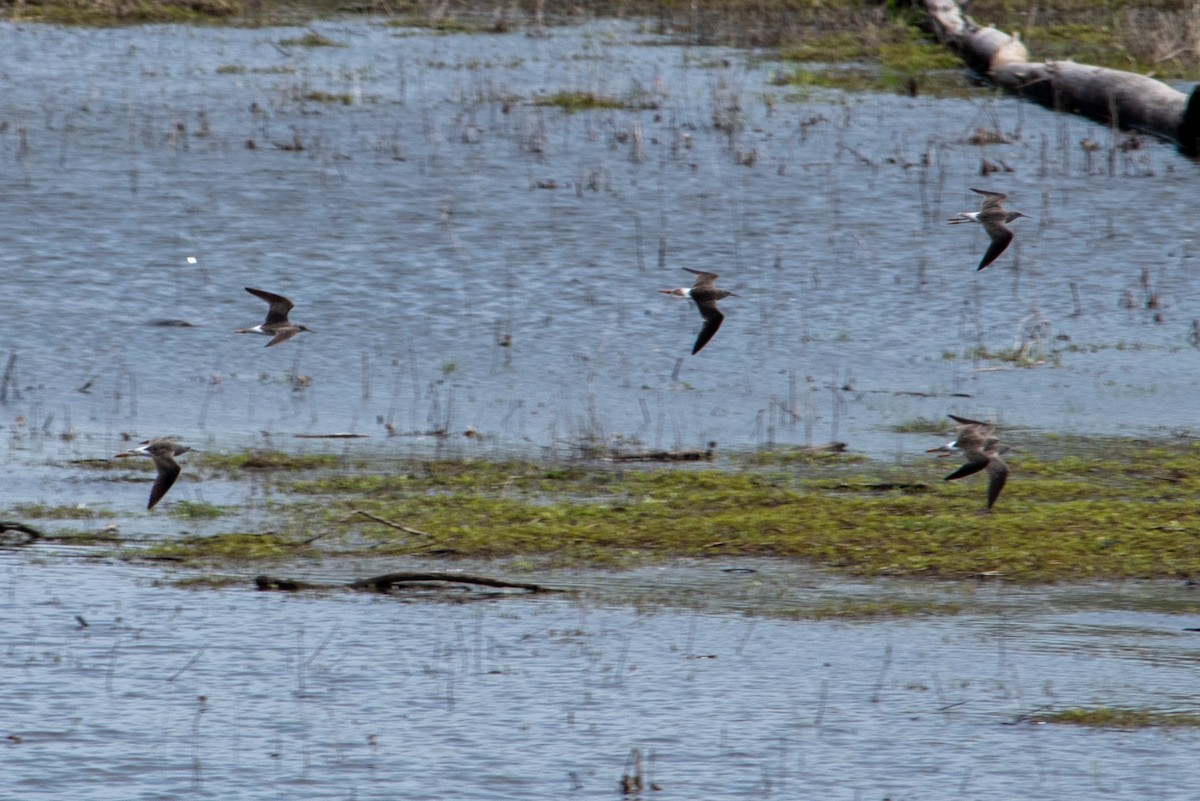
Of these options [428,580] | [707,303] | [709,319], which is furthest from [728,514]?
[428,580]

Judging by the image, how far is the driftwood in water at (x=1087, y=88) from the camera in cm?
2195

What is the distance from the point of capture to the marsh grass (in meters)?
9.64

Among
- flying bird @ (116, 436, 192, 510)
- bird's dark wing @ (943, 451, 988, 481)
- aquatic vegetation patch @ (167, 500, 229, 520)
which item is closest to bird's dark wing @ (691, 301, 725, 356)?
→ bird's dark wing @ (943, 451, 988, 481)

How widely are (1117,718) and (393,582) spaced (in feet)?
10.7

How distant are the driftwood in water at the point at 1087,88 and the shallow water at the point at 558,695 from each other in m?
13.8

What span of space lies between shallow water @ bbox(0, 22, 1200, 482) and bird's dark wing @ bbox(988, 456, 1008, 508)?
2142 millimetres

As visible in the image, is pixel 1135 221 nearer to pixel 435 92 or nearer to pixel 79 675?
pixel 435 92

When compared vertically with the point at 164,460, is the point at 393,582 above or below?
below

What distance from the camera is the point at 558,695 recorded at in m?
7.71

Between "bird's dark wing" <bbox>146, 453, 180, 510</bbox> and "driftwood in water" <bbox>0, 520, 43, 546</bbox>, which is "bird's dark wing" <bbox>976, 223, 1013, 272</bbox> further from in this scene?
"driftwood in water" <bbox>0, 520, 43, 546</bbox>

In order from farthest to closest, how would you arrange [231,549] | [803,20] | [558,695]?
1. [803,20]
2. [231,549]
3. [558,695]

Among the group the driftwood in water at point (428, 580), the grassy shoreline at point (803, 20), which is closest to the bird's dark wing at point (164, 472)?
the driftwood in water at point (428, 580)

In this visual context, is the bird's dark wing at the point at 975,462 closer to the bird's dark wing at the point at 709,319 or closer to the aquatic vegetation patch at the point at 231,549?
the bird's dark wing at the point at 709,319

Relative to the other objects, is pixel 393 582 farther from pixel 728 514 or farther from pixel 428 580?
pixel 728 514
